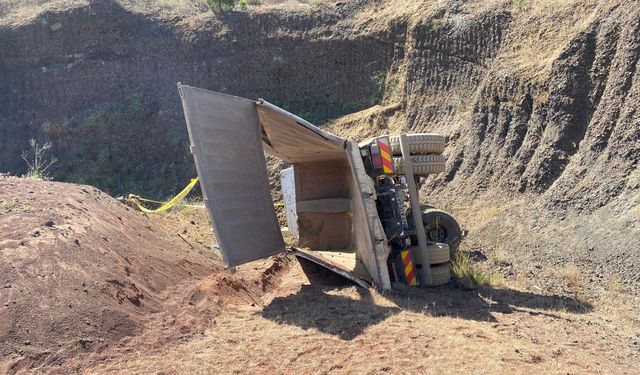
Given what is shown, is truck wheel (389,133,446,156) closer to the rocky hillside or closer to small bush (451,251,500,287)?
small bush (451,251,500,287)

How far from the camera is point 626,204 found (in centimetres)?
916

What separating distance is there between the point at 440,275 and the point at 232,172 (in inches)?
129

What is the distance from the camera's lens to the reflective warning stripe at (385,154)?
27.3 ft

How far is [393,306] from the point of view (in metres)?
6.93

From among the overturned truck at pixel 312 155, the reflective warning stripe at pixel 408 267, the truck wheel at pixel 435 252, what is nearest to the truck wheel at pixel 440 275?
the overturned truck at pixel 312 155

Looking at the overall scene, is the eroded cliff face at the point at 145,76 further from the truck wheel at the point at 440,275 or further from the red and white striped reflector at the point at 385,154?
the truck wheel at the point at 440,275

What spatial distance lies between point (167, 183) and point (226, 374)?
16817mm

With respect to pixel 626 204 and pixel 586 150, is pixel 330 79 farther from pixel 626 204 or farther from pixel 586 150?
pixel 626 204

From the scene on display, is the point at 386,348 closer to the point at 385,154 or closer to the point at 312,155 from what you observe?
the point at 385,154

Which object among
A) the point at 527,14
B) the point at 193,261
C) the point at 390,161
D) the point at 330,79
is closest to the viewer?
the point at 390,161

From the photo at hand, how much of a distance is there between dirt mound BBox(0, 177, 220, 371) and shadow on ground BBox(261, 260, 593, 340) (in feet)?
5.05

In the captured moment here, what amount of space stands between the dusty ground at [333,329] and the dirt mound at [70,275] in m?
0.03

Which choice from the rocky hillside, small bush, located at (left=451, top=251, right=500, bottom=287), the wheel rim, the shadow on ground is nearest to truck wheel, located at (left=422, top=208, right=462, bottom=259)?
the wheel rim

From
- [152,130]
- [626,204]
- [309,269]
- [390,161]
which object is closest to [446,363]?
[390,161]
